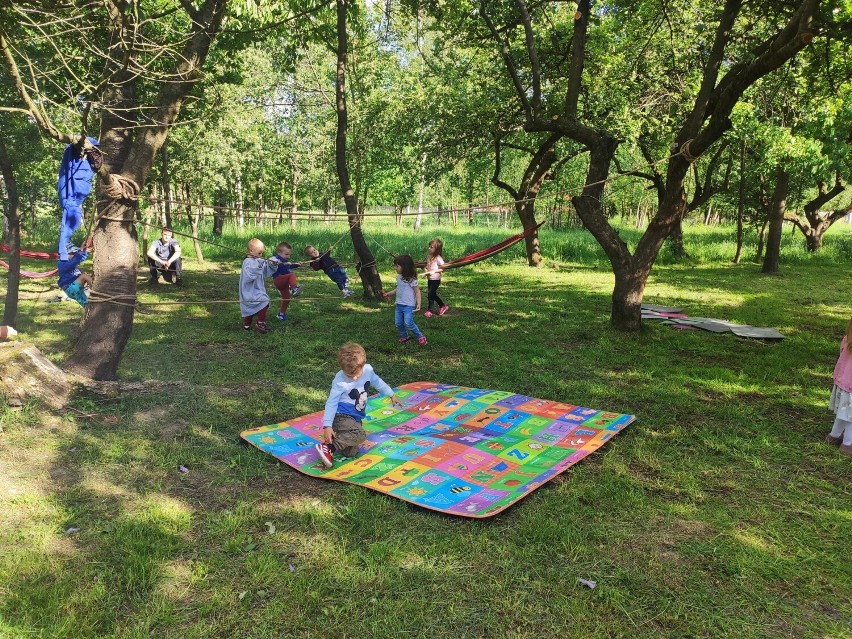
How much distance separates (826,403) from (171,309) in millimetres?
8529

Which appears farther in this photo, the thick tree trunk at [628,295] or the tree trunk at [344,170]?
the tree trunk at [344,170]

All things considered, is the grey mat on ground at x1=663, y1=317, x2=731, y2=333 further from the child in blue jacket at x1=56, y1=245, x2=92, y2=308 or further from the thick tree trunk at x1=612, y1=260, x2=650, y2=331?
the child in blue jacket at x1=56, y1=245, x2=92, y2=308

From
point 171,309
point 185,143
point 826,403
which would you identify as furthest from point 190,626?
point 185,143

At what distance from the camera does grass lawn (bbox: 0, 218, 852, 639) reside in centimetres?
231

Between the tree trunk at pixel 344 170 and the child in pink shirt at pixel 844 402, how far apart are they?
18.3 feet

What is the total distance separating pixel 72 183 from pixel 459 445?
13.4 ft

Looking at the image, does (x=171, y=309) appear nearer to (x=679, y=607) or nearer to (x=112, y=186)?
(x=112, y=186)

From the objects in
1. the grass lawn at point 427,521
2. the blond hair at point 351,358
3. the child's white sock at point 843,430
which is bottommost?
the grass lawn at point 427,521

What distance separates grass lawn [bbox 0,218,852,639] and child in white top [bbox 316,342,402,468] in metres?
0.33

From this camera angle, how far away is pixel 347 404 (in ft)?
12.3

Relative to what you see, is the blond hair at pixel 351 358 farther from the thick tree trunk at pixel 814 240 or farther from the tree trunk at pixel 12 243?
the thick tree trunk at pixel 814 240

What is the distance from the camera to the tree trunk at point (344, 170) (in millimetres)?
7879

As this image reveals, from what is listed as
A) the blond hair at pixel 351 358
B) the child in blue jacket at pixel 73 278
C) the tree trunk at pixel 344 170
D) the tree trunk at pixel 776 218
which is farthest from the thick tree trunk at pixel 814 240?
the child in blue jacket at pixel 73 278

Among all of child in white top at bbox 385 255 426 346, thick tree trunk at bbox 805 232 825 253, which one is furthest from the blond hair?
thick tree trunk at bbox 805 232 825 253
